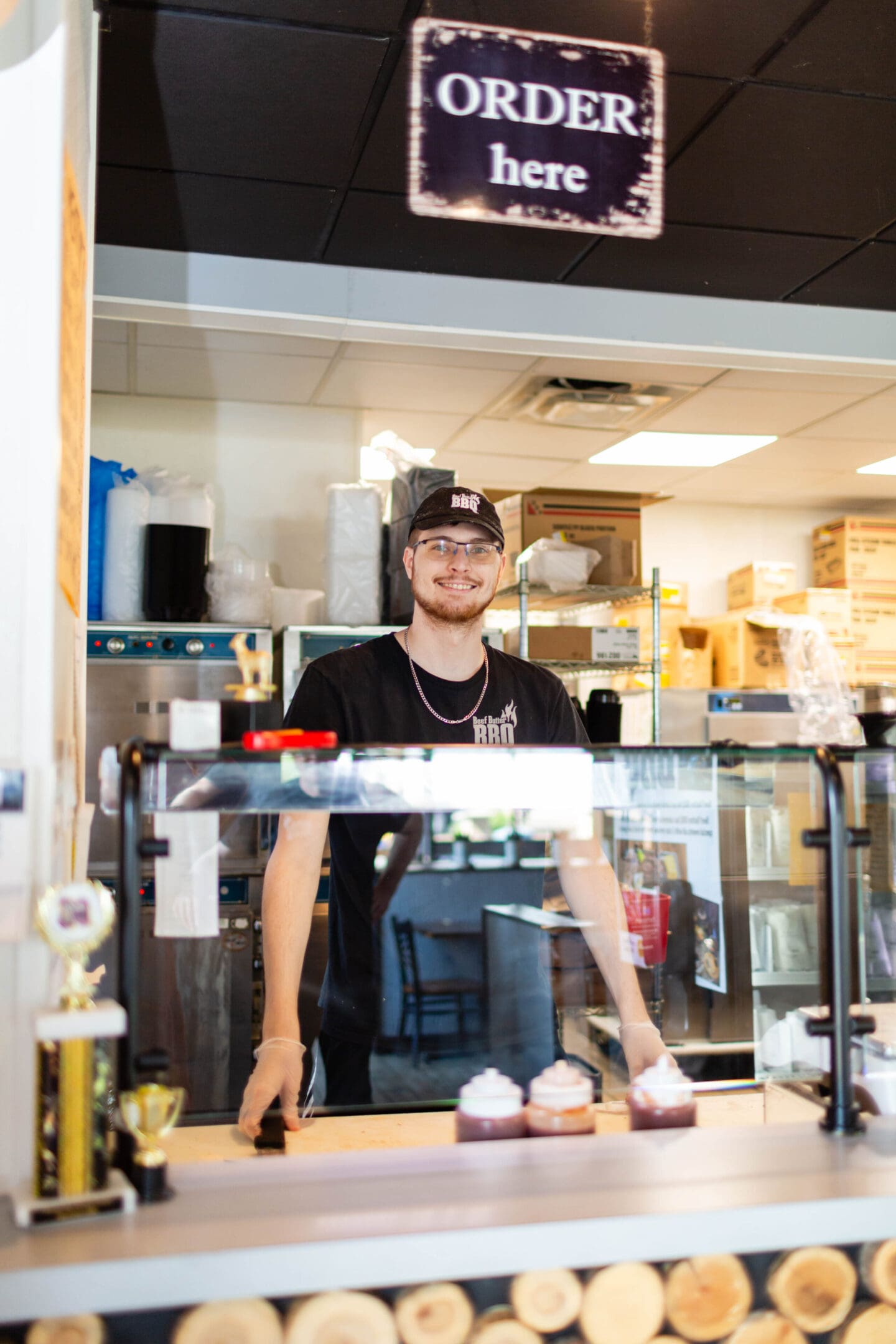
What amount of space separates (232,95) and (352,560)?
1.69 m

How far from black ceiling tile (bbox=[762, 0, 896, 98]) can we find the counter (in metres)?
2.22

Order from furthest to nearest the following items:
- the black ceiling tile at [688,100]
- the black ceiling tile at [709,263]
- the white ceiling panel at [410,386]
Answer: the white ceiling panel at [410,386] → the black ceiling tile at [709,263] → the black ceiling tile at [688,100]

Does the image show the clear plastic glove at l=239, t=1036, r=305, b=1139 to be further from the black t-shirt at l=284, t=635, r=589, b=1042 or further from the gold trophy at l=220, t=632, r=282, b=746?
the gold trophy at l=220, t=632, r=282, b=746

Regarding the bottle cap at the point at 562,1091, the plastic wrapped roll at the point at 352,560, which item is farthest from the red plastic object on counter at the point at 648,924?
the plastic wrapped roll at the point at 352,560

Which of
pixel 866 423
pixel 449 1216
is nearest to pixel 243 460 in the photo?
pixel 866 423

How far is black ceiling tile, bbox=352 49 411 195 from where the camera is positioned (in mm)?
2707

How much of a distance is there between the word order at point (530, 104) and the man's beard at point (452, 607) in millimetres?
880

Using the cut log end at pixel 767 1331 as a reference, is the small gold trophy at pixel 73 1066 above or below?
above

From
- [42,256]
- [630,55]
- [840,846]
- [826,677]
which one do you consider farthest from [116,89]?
[826,677]

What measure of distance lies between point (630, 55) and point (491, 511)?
91 cm

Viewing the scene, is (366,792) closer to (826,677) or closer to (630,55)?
(630,55)

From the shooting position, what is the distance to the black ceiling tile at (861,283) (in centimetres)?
369

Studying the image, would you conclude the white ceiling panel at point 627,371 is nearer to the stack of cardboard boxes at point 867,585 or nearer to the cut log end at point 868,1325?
the stack of cardboard boxes at point 867,585

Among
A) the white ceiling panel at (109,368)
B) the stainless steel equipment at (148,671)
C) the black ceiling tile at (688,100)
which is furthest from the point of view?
the white ceiling panel at (109,368)
